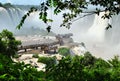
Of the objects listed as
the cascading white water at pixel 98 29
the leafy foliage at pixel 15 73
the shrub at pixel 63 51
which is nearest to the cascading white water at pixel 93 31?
the cascading white water at pixel 98 29

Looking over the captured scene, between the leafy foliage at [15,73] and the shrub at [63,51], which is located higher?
the leafy foliage at [15,73]

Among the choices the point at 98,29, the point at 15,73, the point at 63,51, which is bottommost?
the point at 98,29

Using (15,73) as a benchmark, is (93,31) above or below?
below

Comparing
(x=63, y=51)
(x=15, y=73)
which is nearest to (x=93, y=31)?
(x=63, y=51)

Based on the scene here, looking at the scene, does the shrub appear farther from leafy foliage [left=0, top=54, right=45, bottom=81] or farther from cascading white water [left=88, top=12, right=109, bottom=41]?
leafy foliage [left=0, top=54, right=45, bottom=81]

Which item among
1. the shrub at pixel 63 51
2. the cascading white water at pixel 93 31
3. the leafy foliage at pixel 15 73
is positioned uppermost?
the leafy foliage at pixel 15 73

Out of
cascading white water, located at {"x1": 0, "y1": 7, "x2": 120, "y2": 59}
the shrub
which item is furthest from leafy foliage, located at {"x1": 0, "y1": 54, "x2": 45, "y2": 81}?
cascading white water, located at {"x1": 0, "y1": 7, "x2": 120, "y2": 59}

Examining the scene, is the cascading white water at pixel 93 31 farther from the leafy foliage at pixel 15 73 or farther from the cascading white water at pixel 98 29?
the leafy foliage at pixel 15 73

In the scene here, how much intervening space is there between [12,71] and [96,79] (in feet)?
19.8

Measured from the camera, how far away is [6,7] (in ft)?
338

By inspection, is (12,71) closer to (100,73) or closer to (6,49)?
(100,73)

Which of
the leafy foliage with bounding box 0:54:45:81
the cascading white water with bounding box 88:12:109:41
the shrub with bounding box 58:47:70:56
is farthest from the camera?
the cascading white water with bounding box 88:12:109:41

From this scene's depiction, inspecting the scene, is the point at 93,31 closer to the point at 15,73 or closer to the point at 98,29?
the point at 98,29

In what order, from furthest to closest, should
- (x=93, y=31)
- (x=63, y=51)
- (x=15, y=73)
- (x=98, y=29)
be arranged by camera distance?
(x=93, y=31)
(x=98, y=29)
(x=63, y=51)
(x=15, y=73)
